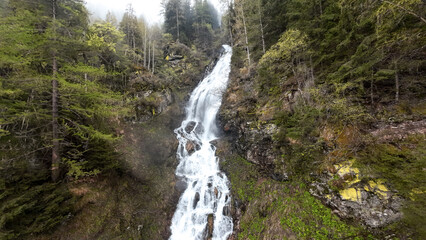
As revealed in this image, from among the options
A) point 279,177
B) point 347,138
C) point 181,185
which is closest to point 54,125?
point 181,185

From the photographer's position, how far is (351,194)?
20.0ft

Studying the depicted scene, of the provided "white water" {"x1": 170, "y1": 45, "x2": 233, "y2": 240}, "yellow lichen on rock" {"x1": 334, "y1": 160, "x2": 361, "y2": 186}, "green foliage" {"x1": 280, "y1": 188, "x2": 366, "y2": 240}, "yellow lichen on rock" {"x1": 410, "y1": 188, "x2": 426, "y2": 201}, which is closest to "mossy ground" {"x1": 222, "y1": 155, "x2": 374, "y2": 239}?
"green foliage" {"x1": 280, "y1": 188, "x2": 366, "y2": 240}

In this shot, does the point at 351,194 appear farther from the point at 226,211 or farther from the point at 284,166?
the point at 226,211

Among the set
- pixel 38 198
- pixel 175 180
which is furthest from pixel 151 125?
pixel 38 198

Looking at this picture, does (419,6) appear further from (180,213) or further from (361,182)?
(180,213)

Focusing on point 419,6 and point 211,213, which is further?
point 211,213

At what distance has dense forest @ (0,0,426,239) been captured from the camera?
5363 millimetres

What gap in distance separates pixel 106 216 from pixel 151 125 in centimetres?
918

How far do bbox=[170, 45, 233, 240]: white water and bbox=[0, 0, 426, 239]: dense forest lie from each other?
727mm

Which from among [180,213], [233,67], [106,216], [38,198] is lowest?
[180,213]

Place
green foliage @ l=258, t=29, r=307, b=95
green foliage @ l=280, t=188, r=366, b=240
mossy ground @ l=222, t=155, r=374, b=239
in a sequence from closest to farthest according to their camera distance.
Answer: green foliage @ l=280, t=188, r=366, b=240 → mossy ground @ l=222, t=155, r=374, b=239 → green foliage @ l=258, t=29, r=307, b=95

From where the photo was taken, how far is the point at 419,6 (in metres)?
4.44

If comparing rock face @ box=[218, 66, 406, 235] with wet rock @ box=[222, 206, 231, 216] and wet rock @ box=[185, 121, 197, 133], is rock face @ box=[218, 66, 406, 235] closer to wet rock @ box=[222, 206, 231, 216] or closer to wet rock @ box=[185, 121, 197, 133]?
wet rock @ box=[222, 206, 231, 216]

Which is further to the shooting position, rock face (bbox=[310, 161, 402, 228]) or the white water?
the white water
